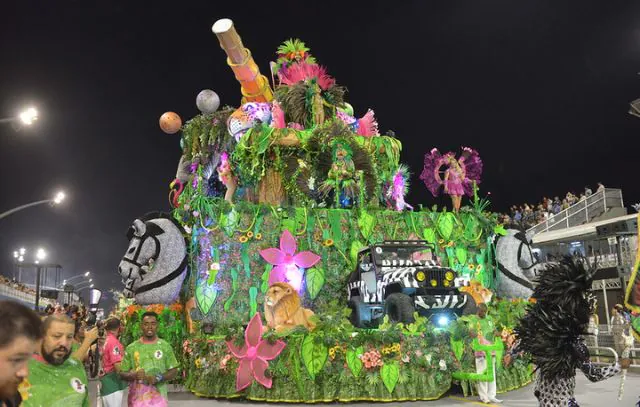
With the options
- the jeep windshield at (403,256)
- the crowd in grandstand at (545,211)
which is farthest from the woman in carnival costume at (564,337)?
the crowd in grandstand at (545,211)

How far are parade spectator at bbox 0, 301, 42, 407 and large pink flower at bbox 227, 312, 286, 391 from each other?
25.7ft

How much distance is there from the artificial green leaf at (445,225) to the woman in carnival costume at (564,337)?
28.5 feet

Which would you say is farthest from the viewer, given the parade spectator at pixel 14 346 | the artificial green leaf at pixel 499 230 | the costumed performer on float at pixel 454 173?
the costumed performer on float at pixel 454 173

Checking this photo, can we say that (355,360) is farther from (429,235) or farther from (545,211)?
(545,211)

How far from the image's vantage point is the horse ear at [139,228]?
12.3m

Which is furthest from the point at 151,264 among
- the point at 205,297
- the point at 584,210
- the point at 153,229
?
the point at 584,210

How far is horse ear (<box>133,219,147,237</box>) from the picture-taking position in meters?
12.3

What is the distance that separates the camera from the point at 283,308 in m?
11.2

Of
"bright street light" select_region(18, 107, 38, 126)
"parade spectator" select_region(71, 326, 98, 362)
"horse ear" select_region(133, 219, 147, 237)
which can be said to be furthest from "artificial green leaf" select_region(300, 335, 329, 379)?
"bright street light" select_region(18, 107, 38, 126)

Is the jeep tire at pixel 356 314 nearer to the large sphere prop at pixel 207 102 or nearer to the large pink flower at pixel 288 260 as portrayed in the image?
the large pink flower at pixel 288 260

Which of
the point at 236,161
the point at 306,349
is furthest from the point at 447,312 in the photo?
the point at 236,161

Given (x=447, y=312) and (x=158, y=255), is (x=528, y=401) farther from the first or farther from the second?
(x=158, y=255)

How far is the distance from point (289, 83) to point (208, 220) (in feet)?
20.7

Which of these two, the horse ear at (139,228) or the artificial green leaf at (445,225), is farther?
the artificial green leaf at (445,225)
